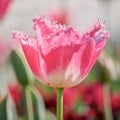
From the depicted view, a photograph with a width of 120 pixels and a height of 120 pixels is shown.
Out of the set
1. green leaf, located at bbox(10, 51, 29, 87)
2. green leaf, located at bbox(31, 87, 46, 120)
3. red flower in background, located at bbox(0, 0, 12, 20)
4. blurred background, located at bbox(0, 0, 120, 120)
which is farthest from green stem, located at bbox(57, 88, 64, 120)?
red flower in background, located at bbox(0, 0, 12, 20)

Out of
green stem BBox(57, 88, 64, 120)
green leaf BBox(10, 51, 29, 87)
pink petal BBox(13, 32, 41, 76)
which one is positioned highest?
pink petal BBox(13, 32, 41, 76)

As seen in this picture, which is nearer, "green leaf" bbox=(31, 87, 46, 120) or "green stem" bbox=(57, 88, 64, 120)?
"green stem" bbox=(57, 88, 64, 120)

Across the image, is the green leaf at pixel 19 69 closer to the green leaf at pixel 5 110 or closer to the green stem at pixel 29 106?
the green stem at pixel 29 106

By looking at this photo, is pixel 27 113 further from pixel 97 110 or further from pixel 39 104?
pixel 97 110

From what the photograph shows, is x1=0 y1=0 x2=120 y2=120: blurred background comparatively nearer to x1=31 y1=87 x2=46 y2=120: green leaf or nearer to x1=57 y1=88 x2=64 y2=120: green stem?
x1=31 y1=87 x2=46 y2=120: green leaf

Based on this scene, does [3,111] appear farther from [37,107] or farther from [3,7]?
[3,7]

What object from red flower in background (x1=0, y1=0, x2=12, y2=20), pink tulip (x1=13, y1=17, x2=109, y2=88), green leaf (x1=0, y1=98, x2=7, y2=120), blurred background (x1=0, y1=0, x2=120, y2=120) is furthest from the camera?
red flower in background (x1=0, y1=0, x2=12, y2=20)

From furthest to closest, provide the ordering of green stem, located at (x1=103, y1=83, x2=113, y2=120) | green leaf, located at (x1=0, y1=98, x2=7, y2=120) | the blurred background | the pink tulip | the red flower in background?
the red flower in background < green stem, located at (x1=103, y1=83, x2=113, y2=120) < the blurred background < green leaf, located at (x1=0, y1=98, x2=7, y2=120) < the pink tulip

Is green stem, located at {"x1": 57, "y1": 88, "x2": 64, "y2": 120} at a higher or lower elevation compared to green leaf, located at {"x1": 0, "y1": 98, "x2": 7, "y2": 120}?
higher
